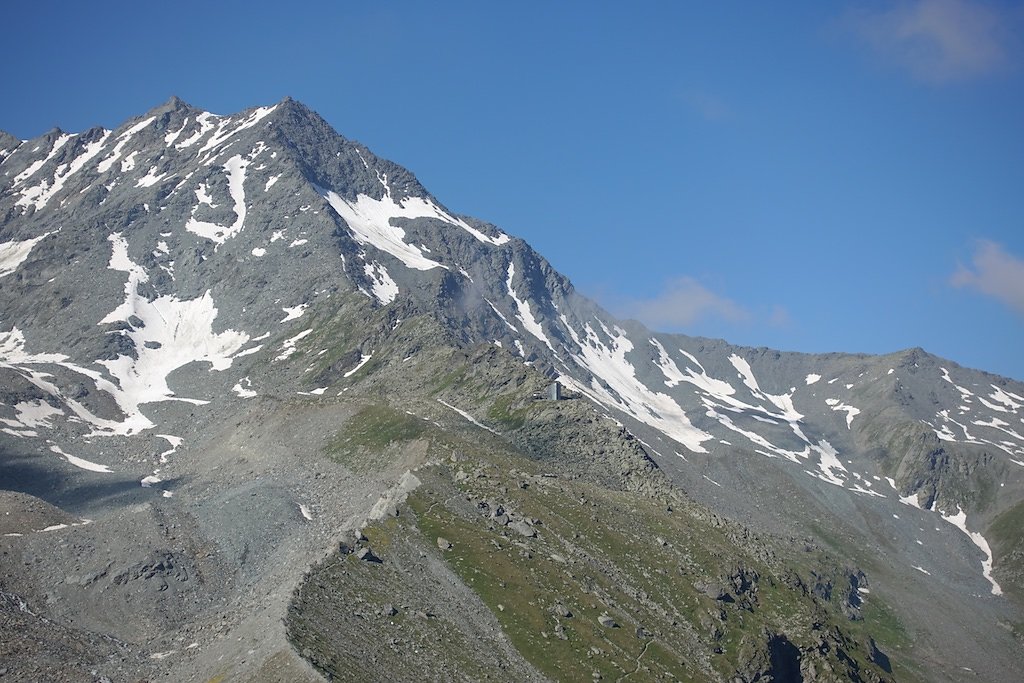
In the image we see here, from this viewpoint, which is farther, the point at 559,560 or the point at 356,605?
the point at 559,560

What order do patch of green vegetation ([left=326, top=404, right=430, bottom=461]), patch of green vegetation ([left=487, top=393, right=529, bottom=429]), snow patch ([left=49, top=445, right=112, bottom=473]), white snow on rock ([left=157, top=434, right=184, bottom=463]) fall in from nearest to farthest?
1. patch of green vegetation ([left=326, top=404, right=430, bottom=461])
2. snow patch ([left=49, top=445, right=112, bottom=473])
3. white snow on rock ([left=157, top=434, right=184, bottom=463])
4. patch of green vegetation ([left=487, top=393, right=529, bottom=429])

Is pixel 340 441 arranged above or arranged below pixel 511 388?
below

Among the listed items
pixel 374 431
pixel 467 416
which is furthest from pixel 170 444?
pixel 467 416

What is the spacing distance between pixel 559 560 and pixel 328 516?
28353mm

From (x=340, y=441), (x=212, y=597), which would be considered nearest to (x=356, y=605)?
(x=212, y=597)

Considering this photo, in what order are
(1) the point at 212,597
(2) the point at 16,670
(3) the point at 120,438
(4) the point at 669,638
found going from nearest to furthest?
(2) the point at 16,670, (1) the point at 212,597, (4) the point at 669,638, (3) the point at 120,438

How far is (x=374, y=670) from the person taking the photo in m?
77.2

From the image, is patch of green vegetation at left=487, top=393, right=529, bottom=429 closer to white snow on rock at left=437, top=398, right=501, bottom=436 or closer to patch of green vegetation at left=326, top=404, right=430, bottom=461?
white snow on rock at left=437, top=398, right=501, bottom=436

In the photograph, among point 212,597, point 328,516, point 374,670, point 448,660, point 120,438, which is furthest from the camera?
point 120,438

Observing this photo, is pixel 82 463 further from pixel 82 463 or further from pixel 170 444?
pixel 170 444

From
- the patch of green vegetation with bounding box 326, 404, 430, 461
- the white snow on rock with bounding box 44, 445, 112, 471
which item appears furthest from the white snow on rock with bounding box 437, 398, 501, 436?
the white snow on rock with bounding box 44, 445, 112, 471

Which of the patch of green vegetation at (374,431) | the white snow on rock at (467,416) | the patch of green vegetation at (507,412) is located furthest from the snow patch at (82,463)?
the patch of green vegetation at (507,412)

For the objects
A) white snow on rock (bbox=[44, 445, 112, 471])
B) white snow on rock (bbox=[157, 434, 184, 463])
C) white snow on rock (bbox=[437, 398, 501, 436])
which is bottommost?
white snow on rock (bbox=[44, 445, 112, 471])

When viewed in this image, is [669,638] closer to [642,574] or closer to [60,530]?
[642,574]
